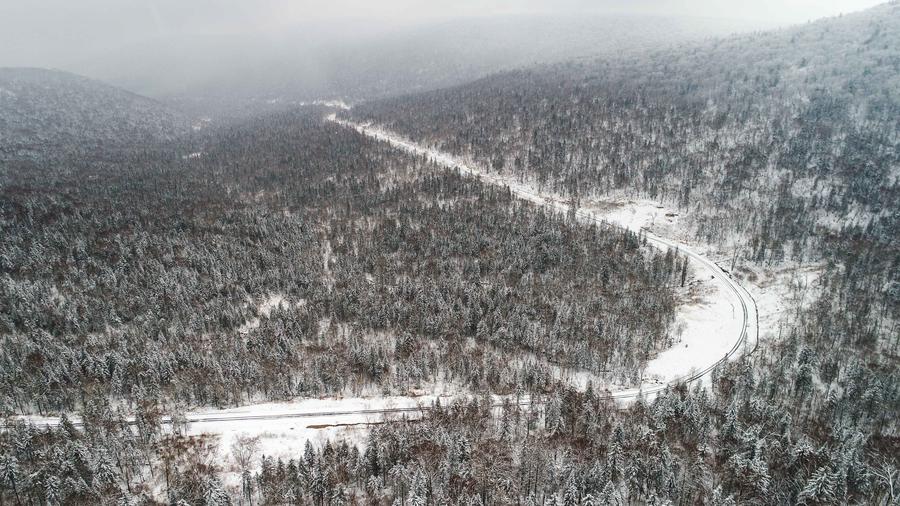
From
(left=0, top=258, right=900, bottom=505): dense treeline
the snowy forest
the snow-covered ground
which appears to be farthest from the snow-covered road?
(left=0, top=258, right=900, bottom=505): dense treeline

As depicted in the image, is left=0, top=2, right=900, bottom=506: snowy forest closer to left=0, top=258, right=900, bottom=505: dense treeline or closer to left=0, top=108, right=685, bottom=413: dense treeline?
left=0, top=258, right=900, bottom=505: dense treeline

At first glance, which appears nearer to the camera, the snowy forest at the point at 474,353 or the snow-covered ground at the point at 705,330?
the snowy forest at the point at 474,353

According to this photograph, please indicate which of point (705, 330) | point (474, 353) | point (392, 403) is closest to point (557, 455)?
point (392, 403)

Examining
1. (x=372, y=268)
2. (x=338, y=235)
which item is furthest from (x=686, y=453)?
(x=338, y=235)

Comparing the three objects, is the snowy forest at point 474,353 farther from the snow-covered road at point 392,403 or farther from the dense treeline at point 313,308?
the snow-covered road at point 392,403

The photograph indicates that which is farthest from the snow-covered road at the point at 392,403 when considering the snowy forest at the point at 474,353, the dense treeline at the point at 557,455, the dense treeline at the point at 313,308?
the dense treeline at the point at 557,455

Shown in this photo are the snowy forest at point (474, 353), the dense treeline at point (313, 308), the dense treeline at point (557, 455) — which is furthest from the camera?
the dense treeline at point (313, 308)

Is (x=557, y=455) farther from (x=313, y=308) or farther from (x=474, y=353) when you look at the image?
(x=313, y=308)

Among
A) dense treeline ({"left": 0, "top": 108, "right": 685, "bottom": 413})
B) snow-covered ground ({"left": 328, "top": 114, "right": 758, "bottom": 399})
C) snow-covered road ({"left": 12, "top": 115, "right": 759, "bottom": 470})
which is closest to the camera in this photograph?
snow-covered road ({"left": 12, "top": 115, "right": 759, "bottom": 470})
